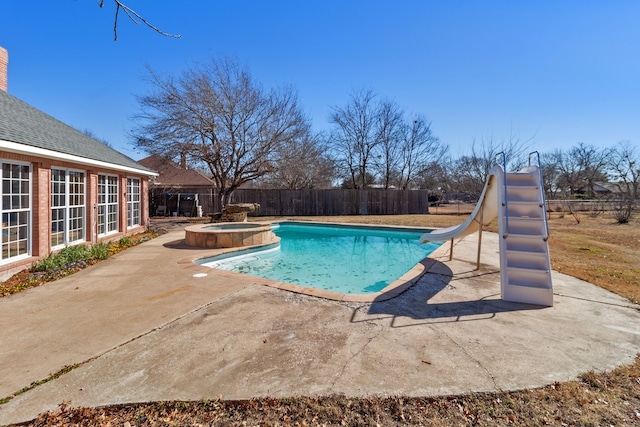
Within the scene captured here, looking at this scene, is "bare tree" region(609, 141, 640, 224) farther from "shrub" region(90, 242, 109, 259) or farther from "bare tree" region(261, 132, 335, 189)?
"shrub" region(90, 242, 109, 259)

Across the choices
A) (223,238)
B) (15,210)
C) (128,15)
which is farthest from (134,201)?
(128,15)

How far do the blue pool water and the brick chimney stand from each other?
7.81 m

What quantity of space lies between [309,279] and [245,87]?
12.0m

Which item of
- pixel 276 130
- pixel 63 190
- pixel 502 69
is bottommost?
pixel 63 190

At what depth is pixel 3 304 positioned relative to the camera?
4121 millimetres

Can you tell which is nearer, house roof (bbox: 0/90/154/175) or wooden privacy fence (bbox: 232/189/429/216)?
house roof (bbox: 0/90/154/175)

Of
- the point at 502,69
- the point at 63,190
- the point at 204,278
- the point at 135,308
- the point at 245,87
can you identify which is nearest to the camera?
the point at 135,308

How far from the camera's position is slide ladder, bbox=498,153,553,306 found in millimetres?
4223

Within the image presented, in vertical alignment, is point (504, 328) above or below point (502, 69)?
below

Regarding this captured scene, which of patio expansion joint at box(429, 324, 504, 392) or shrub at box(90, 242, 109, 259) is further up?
shrub at box(90, 242, 109, 259)

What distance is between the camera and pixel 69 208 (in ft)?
24.2

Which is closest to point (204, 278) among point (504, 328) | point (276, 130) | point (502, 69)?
point (504, 328)

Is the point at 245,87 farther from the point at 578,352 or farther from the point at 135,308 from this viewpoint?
the point at 578,352

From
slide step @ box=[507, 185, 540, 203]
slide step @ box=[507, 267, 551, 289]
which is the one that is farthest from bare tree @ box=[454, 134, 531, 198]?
slide step @ box=[507, 267, 551, 289]
